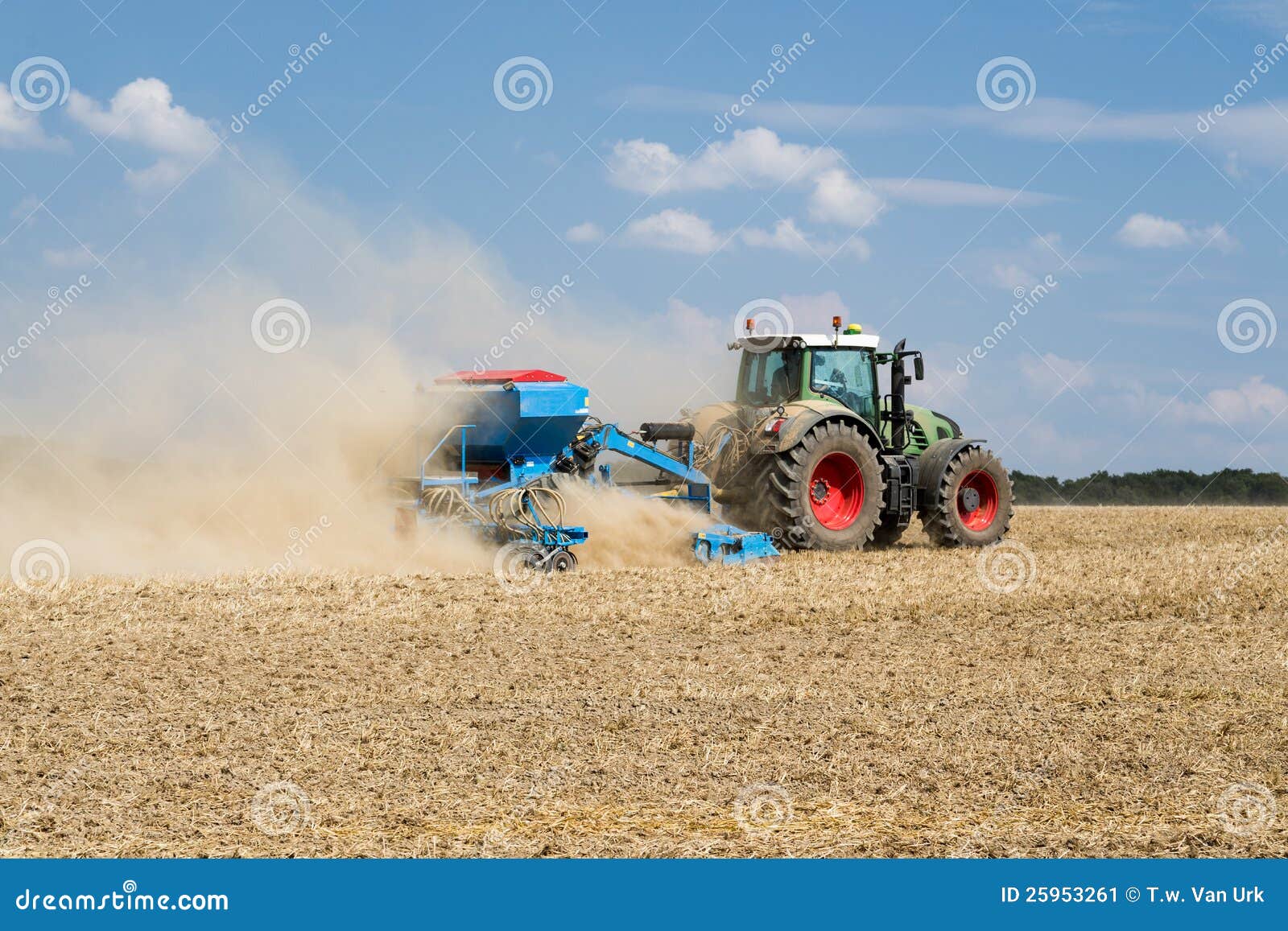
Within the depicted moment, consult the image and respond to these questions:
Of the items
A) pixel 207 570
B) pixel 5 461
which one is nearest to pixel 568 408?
pixel 207 570

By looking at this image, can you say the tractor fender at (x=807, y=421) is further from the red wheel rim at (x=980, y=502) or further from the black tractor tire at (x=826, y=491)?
the red wheel rim at (x=980, y=502)

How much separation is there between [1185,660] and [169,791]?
6052mm

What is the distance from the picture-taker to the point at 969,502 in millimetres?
13891

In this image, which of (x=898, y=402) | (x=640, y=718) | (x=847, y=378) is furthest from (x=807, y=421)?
(x=640, y=718)

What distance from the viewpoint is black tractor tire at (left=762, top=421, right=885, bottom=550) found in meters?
12.3

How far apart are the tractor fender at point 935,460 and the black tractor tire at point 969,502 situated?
36 millimetres

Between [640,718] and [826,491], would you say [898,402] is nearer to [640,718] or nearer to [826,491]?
[826,491]

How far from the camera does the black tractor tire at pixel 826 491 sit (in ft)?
40.5

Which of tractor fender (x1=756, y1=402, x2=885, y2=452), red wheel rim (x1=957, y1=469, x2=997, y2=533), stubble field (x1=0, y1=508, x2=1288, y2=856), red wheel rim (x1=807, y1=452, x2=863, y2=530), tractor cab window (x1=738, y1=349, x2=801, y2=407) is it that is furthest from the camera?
red wheel rim (x1=957, y1=469, x2=997, y2=533)

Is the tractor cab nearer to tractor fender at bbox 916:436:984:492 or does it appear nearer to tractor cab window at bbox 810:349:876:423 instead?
tractor cab window at bbox 810:349:876:423

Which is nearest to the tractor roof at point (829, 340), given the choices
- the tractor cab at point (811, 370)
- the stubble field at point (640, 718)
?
the tractor cab at point (811, 370)

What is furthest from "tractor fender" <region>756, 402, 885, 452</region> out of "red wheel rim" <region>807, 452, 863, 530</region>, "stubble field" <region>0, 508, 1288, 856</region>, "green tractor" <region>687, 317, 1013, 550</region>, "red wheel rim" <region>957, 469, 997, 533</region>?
"stubble field" <region>0, 508, 1288, 856</region>

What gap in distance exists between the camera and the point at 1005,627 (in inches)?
356

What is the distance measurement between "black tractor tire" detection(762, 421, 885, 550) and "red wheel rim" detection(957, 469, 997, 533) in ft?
→ 4.09
